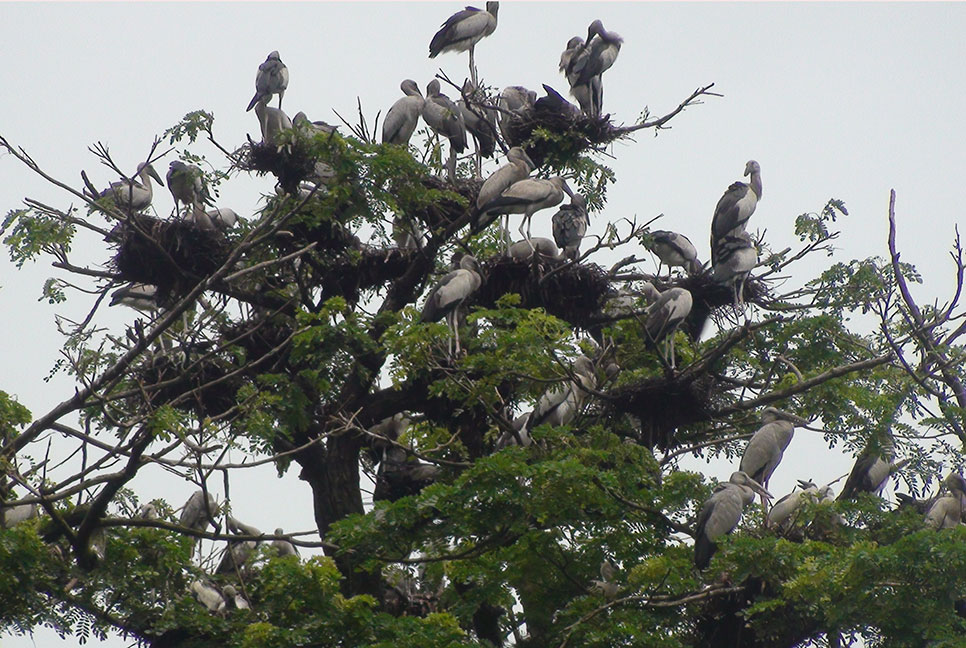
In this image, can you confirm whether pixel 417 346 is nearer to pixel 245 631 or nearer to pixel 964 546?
pixel 245 631

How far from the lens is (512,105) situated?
12336 mm

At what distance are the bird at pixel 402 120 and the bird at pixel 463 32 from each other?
0.96 meters

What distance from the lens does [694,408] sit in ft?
32.4

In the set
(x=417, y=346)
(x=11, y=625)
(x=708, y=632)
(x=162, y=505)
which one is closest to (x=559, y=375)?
(x=417, y=346)

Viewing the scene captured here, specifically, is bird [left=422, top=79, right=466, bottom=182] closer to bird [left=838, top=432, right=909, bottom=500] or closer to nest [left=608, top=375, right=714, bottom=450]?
nest [left=608, top=375, right=714, bottom=450]

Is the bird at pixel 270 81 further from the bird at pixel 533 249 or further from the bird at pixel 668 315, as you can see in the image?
the bird at pixel 668 315

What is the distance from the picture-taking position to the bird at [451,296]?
32.6 ft

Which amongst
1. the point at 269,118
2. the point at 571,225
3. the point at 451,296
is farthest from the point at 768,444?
the point at 269,118

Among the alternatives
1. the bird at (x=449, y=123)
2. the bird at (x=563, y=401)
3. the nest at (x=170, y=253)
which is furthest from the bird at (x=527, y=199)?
the nest at (x=170, y=253)

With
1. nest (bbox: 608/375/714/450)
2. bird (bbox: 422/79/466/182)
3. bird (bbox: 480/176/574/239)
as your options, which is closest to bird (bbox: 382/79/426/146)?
bird (bbox: 422/79/466/182)

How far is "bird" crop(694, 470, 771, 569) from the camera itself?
8.16 meters

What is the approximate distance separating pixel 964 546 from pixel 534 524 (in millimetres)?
2541

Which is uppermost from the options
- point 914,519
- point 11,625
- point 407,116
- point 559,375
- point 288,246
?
point 407,116

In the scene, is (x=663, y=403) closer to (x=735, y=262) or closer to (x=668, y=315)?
(x=668, y=315)
